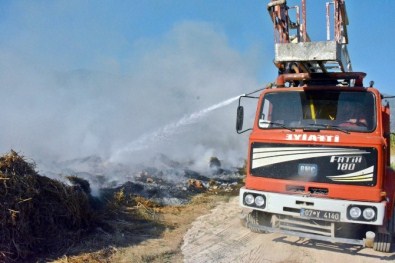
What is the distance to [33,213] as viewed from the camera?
18.0 ft

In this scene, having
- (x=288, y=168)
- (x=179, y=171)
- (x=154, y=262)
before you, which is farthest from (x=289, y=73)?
(x=179, y=171)

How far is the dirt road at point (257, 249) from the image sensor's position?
5.43 metres

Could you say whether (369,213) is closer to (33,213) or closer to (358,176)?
(358,176)

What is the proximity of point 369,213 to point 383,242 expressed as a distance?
842 mm

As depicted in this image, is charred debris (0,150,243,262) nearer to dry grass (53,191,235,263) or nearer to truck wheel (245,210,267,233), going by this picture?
dry grass (53,191,235,263)

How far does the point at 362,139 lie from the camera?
5297 mm

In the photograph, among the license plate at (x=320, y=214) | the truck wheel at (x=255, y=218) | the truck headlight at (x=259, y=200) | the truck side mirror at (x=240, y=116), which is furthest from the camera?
the truck side mirror at (x=240, y=116)

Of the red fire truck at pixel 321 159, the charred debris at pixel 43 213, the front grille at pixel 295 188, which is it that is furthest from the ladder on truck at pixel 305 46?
the charred debris at pixel 43 213

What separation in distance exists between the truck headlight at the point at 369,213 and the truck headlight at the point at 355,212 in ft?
0.20

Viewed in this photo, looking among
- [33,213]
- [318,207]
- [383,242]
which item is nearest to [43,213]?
[33,213]

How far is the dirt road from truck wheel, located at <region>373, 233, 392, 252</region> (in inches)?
4.3

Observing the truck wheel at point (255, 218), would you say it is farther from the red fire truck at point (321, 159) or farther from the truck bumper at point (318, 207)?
the truck bumper at point (318, 207)

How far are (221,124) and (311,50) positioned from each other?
741 inches

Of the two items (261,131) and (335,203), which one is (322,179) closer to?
(335,203)
